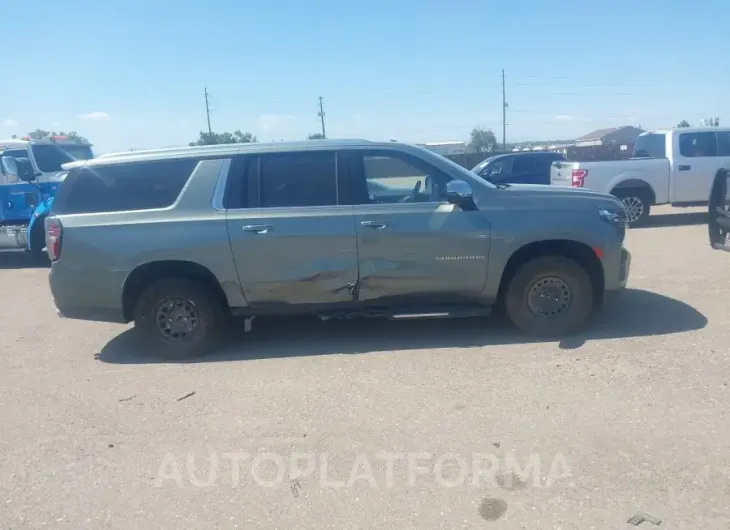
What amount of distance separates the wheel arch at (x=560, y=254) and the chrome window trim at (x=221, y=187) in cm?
272

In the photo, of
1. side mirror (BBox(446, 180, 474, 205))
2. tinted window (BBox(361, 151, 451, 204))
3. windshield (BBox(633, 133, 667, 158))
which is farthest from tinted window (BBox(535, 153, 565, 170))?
side mirror (BBox(446, 180, 474, 205))

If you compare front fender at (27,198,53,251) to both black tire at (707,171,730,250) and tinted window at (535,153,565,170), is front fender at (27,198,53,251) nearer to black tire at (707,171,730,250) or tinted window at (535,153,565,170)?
black tire at (707,171,730,250)

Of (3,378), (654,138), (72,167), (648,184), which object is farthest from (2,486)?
(654,138)

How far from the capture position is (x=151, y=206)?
6047 millimetres

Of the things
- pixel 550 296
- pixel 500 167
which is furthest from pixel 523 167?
pixel 550 296

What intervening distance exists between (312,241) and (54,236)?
7.89 feet

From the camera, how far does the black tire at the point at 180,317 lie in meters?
6.04

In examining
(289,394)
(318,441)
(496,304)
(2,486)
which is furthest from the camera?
(496,304)

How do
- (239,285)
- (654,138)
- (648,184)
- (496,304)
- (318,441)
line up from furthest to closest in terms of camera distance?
(654,138)
(648,184)
(496,304)
(239,285)
(318,441)

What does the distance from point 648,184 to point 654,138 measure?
1.55 meters

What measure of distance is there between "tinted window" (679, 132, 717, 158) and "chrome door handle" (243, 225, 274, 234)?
1093cm

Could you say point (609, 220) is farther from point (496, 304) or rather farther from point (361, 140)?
point (361, 140)

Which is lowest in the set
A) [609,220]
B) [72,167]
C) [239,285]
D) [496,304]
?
[496,304]

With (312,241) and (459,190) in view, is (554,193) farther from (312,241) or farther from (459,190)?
(312,241)
